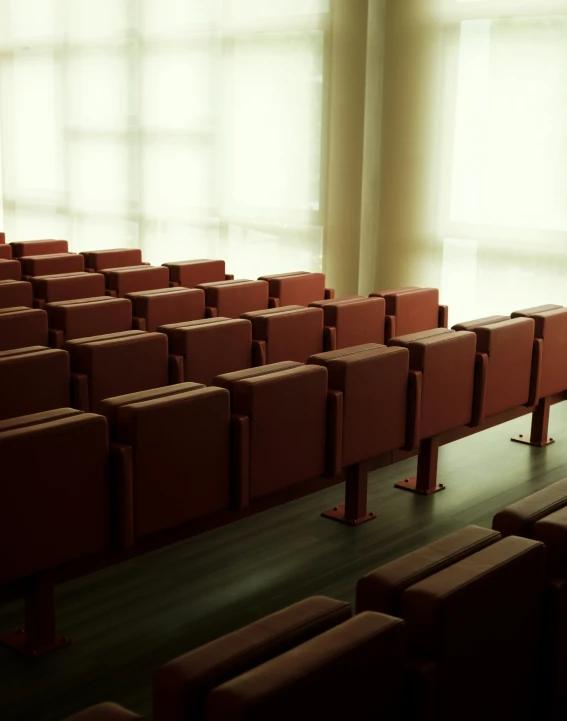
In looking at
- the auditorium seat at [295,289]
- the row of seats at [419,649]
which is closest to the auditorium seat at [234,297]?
the auditorium seat at [295,289]

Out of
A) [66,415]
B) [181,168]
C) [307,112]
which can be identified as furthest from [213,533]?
[181,168]

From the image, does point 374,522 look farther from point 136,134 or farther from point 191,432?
point 136,134

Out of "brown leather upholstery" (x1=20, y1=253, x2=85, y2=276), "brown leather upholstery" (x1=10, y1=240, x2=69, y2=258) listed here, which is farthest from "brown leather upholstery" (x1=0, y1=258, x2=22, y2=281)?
"brown leather upholstery" (x1=10, y1=240, x2=69, y2=258)

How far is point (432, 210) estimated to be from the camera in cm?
274

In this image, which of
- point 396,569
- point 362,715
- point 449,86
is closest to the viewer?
point 362,715

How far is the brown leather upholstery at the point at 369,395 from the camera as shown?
138 cm

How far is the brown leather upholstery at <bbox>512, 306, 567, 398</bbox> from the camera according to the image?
1.84m

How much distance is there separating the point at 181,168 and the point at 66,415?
7.99ft

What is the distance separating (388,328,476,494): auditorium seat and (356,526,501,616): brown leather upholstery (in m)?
0.73

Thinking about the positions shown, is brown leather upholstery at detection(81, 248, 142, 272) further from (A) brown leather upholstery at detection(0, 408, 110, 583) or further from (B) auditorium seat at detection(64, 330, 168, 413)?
(A) brown leather upholstery at detection(0, 408, 110, 583)

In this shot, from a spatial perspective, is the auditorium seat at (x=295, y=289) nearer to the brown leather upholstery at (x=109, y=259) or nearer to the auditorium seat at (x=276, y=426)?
the brown leather upholstery at (x=109, y=259)

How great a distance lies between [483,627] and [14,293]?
5.34ft

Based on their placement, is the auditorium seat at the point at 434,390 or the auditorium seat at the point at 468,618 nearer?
the auditorium seat at the point at 468,618

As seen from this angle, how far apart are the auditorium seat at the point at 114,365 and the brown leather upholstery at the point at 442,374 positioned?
1.28 ft
